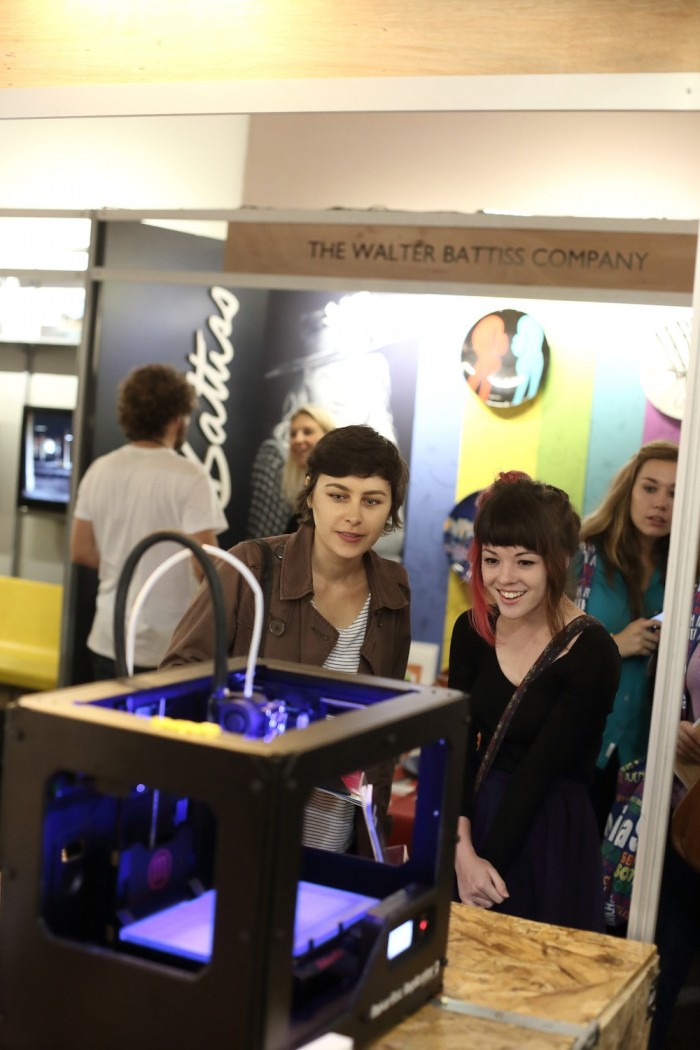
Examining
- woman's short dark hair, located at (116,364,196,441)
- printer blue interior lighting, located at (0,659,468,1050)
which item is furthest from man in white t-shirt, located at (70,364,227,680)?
printer blue interior lighting, located at (0,659,468,1050)

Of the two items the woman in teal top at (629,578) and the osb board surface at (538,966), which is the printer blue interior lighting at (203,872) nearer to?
the osb board surface at (538,966)

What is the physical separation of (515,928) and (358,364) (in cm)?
158

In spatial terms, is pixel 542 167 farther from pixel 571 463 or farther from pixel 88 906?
pixel 88 906

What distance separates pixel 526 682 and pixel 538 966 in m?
0.63

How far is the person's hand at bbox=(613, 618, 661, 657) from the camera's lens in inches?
96.8

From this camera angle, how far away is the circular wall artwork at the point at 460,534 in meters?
2.76

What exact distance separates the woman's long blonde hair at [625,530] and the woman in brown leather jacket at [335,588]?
0.54 meters

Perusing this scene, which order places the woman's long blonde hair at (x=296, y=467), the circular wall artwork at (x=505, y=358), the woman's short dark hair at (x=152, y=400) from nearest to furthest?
the circular wall artwork at (x=505, y=358)
the woman's long blonde hair at (x=296, y=467)
the woman's short dark hair at (x=152, y=400)

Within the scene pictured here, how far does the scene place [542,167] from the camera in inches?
99.8

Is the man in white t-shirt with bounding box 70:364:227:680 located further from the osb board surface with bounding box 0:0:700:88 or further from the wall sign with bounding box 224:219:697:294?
the osb board surface with bounding box 0:0:700:88

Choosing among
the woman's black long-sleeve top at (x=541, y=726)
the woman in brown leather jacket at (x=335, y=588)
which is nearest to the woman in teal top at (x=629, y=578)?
the woman's black long-sleeve top at (x=541, y=726)

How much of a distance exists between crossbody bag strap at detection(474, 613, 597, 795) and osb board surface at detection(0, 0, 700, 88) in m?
1.09

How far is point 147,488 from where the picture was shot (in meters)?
3.19

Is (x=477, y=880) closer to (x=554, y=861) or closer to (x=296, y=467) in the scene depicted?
(x=554, y=861)
